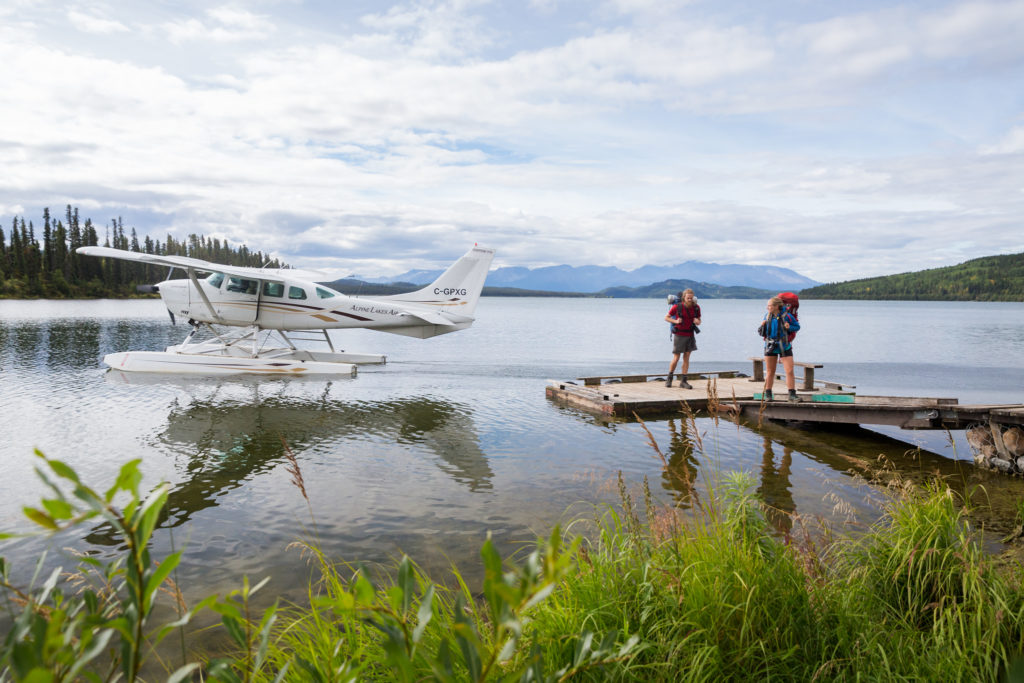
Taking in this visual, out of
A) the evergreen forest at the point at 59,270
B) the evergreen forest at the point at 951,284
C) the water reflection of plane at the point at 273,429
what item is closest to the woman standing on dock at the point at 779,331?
the water reflection of plane at the point at 273,429

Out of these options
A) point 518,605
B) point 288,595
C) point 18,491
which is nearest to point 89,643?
point 518,605

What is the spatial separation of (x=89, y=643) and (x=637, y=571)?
8.39ft

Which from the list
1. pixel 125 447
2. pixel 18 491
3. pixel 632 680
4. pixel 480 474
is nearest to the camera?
pixel 632 680

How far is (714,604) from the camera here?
8.50 feet

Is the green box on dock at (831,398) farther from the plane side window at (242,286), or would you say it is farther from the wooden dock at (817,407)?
the plane side window at (242,286)

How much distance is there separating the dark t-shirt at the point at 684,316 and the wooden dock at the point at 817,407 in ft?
4.10

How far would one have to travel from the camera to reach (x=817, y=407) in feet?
31.7

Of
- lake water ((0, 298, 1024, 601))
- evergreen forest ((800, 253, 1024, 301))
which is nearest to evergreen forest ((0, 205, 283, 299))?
lake water ((0, 298, 1024, 601))

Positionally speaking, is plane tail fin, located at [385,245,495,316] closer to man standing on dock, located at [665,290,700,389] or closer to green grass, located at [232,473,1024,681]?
man standing on dock, located at [665,290,700,389]

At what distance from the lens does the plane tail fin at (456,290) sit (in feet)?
57.7

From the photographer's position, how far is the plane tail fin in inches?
693

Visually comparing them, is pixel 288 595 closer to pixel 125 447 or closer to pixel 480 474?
pixel 480 474

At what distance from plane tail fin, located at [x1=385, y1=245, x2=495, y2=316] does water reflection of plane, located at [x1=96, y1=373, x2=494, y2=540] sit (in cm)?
440

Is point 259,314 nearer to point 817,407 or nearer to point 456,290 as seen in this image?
point 456,290
